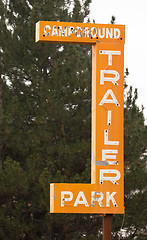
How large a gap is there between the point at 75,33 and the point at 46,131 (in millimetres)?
6752

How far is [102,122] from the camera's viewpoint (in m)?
7.46

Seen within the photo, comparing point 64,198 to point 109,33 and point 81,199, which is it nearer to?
point 81,199

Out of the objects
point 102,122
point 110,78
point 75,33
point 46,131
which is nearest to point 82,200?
point 102,122

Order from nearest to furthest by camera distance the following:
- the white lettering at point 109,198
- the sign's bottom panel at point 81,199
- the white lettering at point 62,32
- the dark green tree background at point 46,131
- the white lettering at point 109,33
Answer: the sign's bottom panel at point 81,199
the white lettering at point 109,198
the white lettering at point 62,32
the white lettering at point 109,33
the dark green tree background at point 46,131

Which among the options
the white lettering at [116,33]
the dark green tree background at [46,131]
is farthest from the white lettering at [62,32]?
the dark green tree background at [46,131]

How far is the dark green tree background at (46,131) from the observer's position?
1340 cm

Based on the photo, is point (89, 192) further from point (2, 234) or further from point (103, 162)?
point (2, 234)

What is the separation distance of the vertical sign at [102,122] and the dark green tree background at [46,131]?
5.48 meters

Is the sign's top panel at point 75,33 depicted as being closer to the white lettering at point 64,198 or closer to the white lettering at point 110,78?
the white lettering at point 110,78

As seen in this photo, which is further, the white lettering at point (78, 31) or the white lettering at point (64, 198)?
the white lettering at point (78, 31)

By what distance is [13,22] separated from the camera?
608 inches

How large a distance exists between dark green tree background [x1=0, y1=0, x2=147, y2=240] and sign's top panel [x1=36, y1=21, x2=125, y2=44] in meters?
5.80

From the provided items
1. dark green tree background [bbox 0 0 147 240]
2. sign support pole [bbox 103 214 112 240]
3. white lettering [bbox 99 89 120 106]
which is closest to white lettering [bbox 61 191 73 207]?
sign support pole [bbox 103 214 112 240]

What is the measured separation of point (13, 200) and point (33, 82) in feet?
9.79
